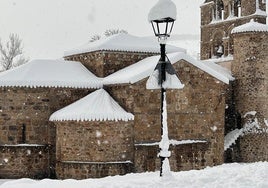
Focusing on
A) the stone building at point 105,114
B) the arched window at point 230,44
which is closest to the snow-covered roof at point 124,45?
the stone building at point 105,114

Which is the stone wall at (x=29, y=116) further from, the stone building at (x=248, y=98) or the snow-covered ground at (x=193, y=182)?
the stone building at (x=248, y=98)

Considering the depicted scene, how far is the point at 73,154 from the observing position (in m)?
16.3

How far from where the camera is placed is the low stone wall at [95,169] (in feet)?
52.2

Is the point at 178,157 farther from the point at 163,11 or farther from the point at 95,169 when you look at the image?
the point at 163,11

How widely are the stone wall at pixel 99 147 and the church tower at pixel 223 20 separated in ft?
40.9

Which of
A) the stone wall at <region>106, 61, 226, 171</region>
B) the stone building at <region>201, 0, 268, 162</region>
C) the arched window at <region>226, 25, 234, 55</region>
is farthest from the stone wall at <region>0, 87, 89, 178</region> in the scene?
the arched window at <region>226, 25, 234, 55</region>

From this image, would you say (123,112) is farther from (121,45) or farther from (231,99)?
(231,99)

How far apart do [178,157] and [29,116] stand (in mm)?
5580

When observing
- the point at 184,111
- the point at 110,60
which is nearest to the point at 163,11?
the point at 184,111

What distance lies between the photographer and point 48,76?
59.1ft

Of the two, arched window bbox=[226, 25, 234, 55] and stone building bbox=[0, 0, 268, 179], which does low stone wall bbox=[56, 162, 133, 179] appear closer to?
stone building bbox=[0, 0, 268, 179]

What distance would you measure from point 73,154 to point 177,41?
90.2 meters

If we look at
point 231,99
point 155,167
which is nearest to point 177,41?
point 231,99

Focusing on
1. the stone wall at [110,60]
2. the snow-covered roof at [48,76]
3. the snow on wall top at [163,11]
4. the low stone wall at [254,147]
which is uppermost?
the snow on wall top at [163,11]
